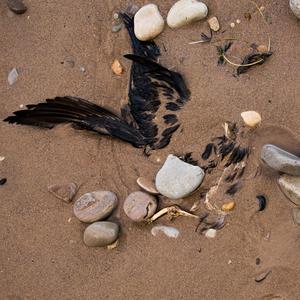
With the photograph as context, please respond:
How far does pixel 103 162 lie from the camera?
3494mm

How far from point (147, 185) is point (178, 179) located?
195 mm

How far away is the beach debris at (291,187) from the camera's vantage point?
10.4 ft

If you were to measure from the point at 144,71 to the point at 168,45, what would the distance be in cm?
21

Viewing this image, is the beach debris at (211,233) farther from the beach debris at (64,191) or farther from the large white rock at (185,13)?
the large white rock at (185,13)

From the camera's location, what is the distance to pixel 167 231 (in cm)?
334

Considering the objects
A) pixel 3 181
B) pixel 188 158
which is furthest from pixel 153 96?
pixel 3 181

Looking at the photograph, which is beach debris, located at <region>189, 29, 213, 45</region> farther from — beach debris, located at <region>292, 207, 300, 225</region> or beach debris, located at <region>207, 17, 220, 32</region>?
beach debris, located at <region>292, 207, 300, 225</region>

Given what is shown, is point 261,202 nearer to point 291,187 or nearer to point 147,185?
point 291,187

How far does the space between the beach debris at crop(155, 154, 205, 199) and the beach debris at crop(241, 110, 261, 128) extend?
1.23 feet

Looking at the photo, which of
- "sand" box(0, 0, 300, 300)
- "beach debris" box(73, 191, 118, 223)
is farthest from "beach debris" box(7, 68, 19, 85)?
"beach debris" box(73, 191, 118, 223)

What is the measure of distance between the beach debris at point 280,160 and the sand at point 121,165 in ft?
0.40

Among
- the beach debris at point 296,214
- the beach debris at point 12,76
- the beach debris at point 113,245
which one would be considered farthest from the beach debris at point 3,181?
the beach debris at point 296,214

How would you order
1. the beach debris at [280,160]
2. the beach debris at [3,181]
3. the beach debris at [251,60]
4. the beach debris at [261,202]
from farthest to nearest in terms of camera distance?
1. the beach debris at [3,181]
2. the beach debris at [251,60]
3. the beach debris at [261,202]
4. the beach debris at [280,160]

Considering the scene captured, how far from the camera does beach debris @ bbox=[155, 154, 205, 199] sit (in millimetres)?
3297
